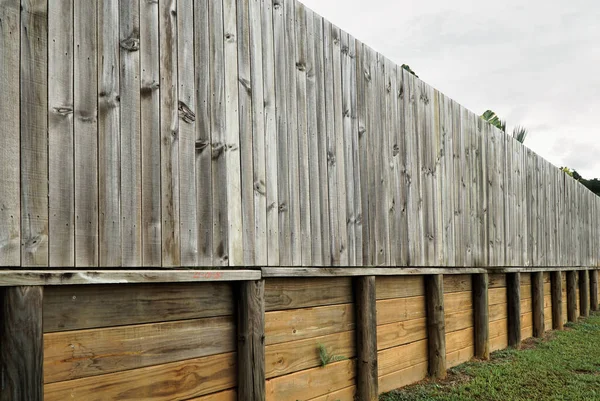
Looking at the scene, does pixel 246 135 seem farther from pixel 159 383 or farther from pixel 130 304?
pixel 159 383

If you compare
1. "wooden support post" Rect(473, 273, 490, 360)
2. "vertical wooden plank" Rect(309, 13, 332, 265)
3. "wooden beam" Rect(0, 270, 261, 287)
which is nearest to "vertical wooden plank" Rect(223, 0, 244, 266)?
"wooden beam" Rect(0, 270, 261, 287)

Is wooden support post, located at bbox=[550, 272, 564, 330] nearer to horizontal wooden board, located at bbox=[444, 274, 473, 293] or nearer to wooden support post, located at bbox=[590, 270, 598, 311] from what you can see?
wooden support post, located at bbox=[590, 270, 598, 311]

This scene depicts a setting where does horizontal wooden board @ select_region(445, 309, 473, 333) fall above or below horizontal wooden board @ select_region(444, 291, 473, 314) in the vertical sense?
below

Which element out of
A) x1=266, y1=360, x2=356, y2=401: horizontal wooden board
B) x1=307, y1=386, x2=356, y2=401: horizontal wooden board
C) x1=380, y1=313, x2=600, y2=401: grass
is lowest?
x1=380, y1=313, x2=600, y2=401: grass

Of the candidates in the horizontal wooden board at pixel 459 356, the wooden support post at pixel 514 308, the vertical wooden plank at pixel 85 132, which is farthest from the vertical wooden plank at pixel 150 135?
the wooden support post at pixel 514 308

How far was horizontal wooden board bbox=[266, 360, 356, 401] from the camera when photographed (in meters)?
3.72

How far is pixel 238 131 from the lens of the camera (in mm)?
3557

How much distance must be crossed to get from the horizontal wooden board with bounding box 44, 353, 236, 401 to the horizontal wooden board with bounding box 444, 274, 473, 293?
11.8 feet

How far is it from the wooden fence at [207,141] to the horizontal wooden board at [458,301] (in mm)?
547

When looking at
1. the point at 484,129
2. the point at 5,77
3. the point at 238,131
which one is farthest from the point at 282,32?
the point at 484,129

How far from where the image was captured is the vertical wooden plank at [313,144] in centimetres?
412

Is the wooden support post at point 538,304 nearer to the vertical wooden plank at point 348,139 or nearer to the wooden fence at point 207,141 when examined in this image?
the wooden fence at point 207,141

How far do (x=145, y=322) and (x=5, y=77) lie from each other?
1281 millimetres

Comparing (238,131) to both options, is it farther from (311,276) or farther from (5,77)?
(5,77)
